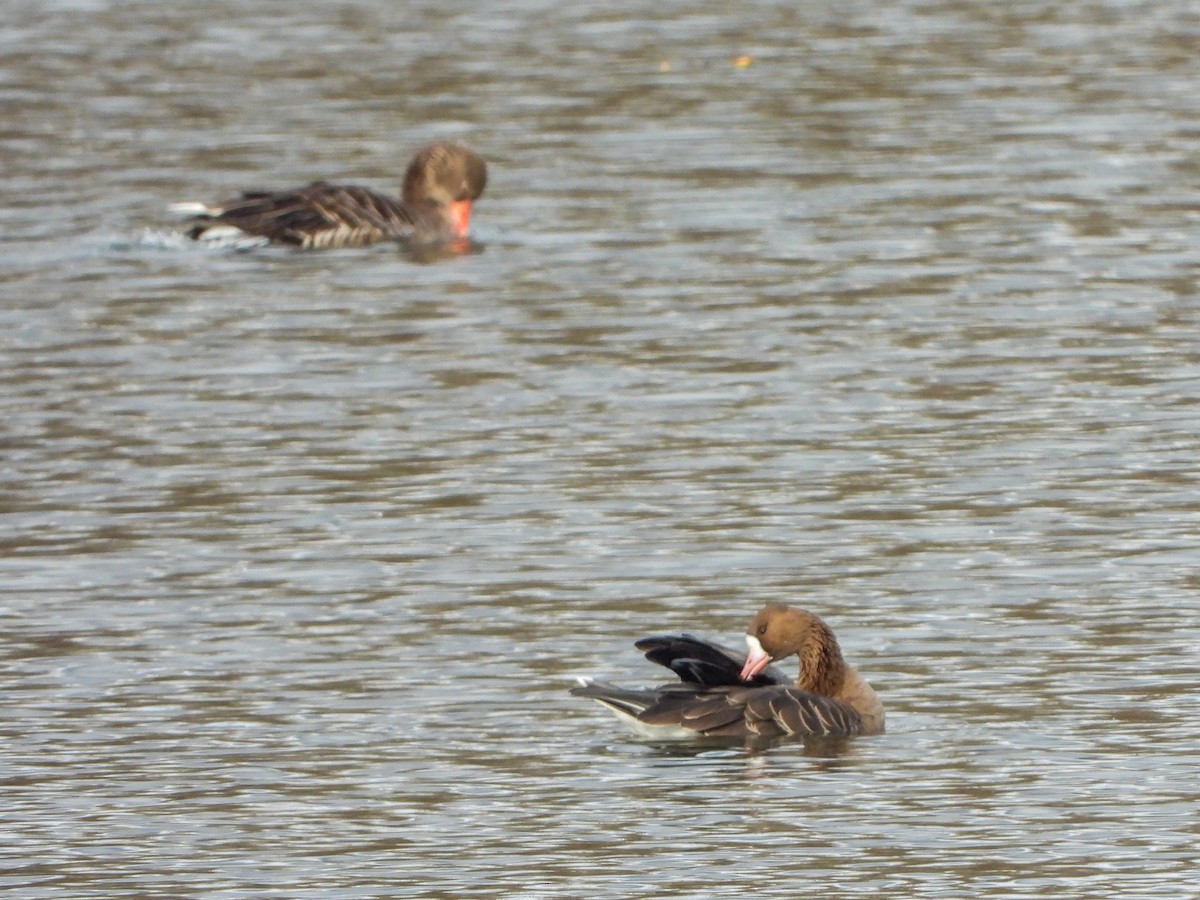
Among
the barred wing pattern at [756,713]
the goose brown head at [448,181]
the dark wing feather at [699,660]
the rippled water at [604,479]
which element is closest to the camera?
the rippled water at [604,479]

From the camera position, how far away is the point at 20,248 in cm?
2442

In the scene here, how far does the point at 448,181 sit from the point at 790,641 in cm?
1277

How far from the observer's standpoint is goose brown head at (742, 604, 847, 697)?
1252 cm

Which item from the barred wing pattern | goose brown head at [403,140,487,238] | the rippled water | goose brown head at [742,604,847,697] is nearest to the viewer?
the rippled water

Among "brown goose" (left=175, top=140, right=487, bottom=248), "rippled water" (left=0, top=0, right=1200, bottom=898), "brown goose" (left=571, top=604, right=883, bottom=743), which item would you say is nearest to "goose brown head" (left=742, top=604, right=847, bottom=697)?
"brown goose" (left=571, top=604, right=883, bottom=743)

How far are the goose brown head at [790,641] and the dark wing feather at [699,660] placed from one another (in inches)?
2.7

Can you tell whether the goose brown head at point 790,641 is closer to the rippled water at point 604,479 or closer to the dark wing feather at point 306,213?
the rippled water at point 604,479

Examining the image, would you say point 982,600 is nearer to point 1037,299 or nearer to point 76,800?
point 76,800

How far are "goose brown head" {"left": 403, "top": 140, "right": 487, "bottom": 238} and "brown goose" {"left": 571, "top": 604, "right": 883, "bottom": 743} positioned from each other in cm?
1239

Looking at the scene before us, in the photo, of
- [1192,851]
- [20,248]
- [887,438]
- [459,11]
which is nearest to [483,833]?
[1192,851]

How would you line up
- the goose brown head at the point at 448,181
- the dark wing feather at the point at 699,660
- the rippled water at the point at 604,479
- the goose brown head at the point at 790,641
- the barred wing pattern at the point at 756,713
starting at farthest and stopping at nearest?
the goose brown head at the point at 448,181
the goose brown head at the point at 790,641
the barred wing pattern at the point at 756,713
the dark wing feather at the point at 699,660
the rippled water at the point at 604,479

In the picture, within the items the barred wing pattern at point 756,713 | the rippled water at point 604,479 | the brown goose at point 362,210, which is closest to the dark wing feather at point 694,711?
the barred wing pattern at point 756,713

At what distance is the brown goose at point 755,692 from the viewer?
40.0 feet

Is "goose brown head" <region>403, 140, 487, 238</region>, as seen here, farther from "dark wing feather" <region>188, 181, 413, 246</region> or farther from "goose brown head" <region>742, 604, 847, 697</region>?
"goose brown head" <region>742, 604, 847, 697</region>
